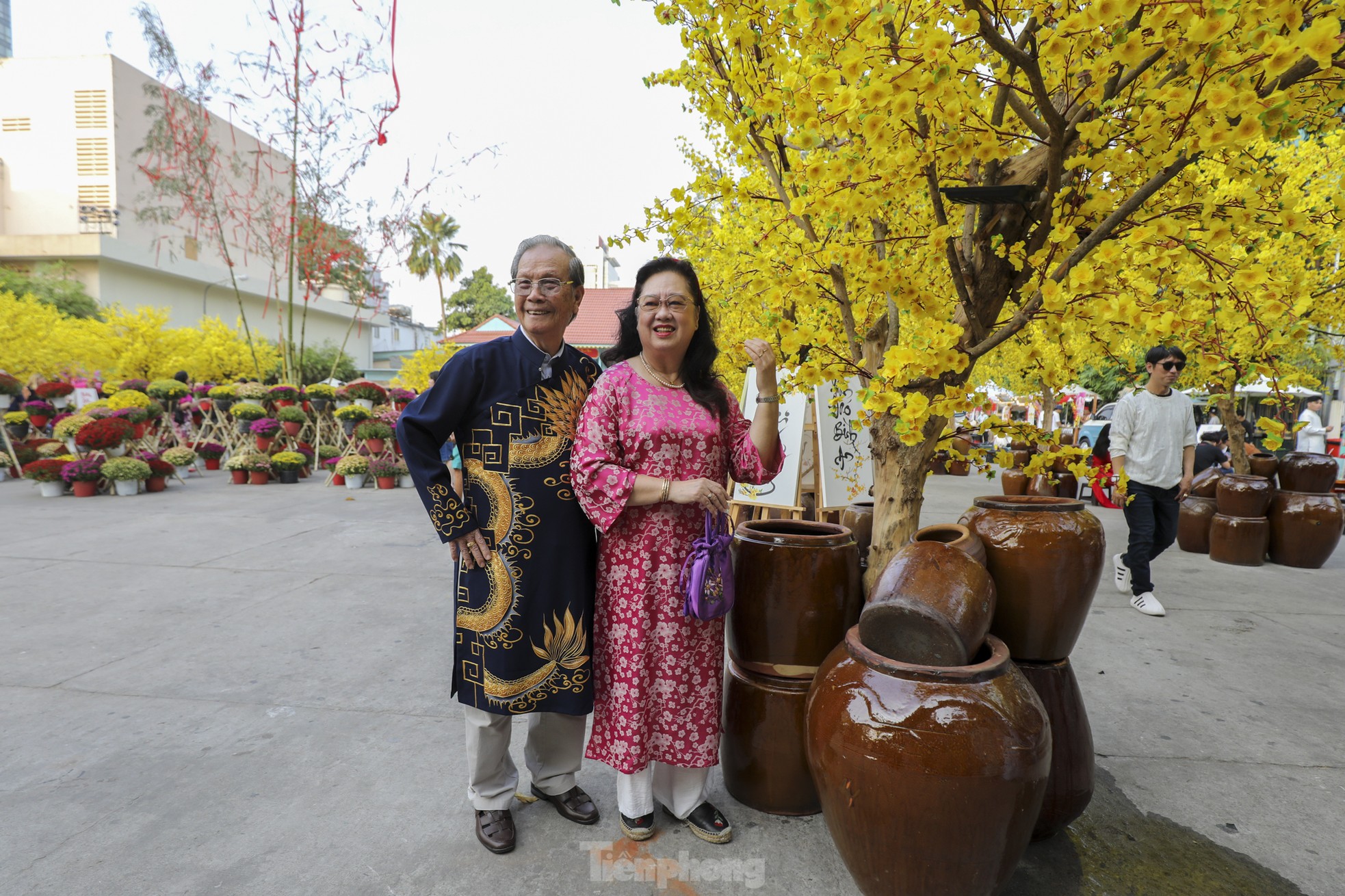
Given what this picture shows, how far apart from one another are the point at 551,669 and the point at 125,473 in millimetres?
9028

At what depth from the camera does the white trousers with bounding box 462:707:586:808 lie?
2018 mm

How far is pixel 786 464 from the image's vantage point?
4.92m

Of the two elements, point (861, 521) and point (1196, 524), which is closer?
point (861, 521)

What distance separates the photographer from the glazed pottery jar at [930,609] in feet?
5.00

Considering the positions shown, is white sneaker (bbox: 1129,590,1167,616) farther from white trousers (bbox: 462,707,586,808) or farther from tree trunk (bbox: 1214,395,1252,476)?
white trousers (bbox: 462,707,586,808)

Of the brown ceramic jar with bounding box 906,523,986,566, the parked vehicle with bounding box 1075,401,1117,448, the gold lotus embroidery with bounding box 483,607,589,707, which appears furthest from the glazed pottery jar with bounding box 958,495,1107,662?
the parked vehicle with bounding box 1075,401,1117,448

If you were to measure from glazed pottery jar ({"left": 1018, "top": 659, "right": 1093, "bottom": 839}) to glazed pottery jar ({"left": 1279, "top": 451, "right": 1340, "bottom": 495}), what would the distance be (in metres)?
5.60

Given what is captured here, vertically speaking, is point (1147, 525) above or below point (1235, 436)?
below

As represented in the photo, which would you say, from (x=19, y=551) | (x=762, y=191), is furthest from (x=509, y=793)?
→ (x=19, y=551)

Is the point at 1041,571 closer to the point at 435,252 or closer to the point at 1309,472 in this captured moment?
the point at 1309,472

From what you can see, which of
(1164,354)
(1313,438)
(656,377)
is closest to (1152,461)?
(1164,354)

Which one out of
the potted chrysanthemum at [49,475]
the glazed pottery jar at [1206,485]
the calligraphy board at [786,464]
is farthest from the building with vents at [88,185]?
the glazed pottery jar at [1206,485]

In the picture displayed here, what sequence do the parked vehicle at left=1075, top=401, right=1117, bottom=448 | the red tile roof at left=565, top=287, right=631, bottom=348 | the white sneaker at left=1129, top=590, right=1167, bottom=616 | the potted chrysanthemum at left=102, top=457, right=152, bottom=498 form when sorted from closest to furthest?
the white sneaker at left=1129, top=590, right=1167, bottom=616 < the potted chrysanthemum at left=102, top=457, right=152, bottom=498 < the parked vehicle at left=1075, top=401, right=1117, bottom=448 < the red tile roof at left=565, top=287, right=631, bottom=348

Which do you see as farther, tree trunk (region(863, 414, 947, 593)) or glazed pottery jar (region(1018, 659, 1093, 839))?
tree trunk (region(863, 414, 947, 593))
